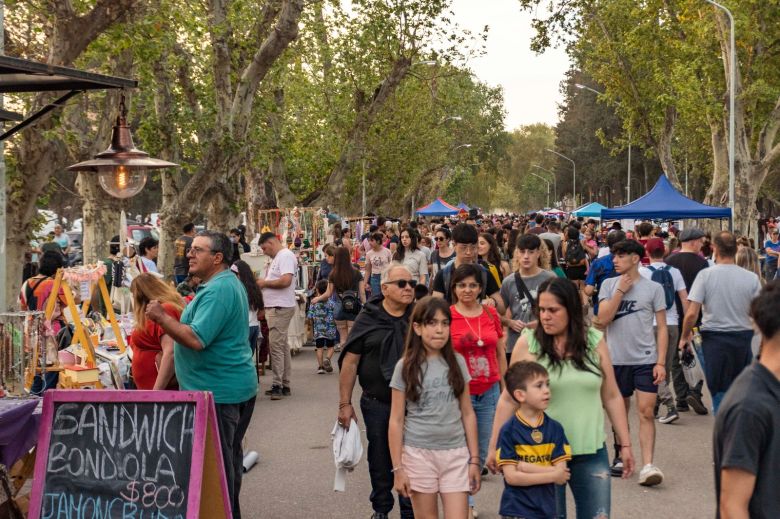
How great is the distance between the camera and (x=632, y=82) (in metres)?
38.8

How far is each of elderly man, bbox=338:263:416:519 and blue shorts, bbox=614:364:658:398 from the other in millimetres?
2321

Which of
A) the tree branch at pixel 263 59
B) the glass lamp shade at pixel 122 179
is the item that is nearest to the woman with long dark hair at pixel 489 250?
the glass lamp shade at pixel 122 179

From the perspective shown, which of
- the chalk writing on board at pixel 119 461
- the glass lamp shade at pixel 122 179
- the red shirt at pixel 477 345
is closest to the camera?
the chalk writing on board at pixel 119 461

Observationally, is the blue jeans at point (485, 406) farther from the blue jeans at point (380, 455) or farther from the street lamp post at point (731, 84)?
the street lamp post at point (731, 84)

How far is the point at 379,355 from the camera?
19.3 ft

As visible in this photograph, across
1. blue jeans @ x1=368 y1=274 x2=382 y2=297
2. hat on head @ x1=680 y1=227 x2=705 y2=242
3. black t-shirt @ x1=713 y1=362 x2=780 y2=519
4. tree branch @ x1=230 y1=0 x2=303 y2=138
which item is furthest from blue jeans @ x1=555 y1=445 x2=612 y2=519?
Result: tree branch @ x1=230 y1=0 x2=303 y2=138

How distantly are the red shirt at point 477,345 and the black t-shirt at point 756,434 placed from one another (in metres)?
3.30

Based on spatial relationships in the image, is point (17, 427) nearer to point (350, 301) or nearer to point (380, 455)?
point (380, 455)

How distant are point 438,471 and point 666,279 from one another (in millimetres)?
4614

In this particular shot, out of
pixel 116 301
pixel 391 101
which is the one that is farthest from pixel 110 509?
pixel 391 101

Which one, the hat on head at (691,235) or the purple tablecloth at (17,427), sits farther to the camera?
the hat on head at (691,235)

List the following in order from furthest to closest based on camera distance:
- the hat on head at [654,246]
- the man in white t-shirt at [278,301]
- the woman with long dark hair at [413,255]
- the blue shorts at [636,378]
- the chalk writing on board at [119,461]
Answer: the woman with long dark hair at [413,255] < the man in white t-shirt at [278,301] < the hat on head at [654,246] < the blue shorts at [636,378] < the chalk writing on board at [119,461]

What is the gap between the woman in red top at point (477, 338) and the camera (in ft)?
20.8

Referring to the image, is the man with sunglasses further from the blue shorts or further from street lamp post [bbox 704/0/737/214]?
street lamp post [bbox 704/0/737/214]
